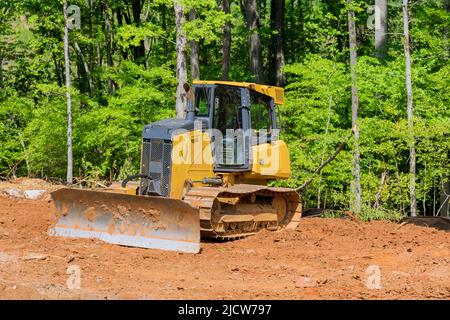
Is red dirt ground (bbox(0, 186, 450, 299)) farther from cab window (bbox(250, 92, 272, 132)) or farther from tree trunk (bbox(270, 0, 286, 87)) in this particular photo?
tree trunk (bbox(270, 0, 286, 87))

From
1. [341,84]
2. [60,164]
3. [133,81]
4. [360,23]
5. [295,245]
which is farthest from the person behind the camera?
[360,23]

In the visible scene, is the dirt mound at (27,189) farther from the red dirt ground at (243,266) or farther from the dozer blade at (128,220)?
the dozer blade at (128,220)

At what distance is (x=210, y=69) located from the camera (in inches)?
1217

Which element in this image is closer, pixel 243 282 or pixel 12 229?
pixel 243 282

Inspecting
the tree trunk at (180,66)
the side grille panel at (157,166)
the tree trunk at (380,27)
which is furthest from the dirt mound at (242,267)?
the tree trunk at (380,27)

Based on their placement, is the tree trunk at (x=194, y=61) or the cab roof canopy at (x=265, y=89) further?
the tree trunk at (x=194, y=61)

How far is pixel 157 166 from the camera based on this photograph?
478 inches

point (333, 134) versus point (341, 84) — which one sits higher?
point (341, 84)

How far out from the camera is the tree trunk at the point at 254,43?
2562 cm

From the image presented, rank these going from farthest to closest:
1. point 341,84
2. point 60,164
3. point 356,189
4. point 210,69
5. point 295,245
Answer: point 210,69
point 60,164
point 341,84
point 356,189
point 295,245

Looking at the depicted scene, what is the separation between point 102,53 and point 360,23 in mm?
12415

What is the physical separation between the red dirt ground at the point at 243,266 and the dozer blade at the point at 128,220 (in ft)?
1.08

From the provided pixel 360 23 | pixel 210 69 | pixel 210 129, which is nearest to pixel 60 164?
pixel 210 69

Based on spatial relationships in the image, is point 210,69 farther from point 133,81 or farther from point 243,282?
point 243,282
